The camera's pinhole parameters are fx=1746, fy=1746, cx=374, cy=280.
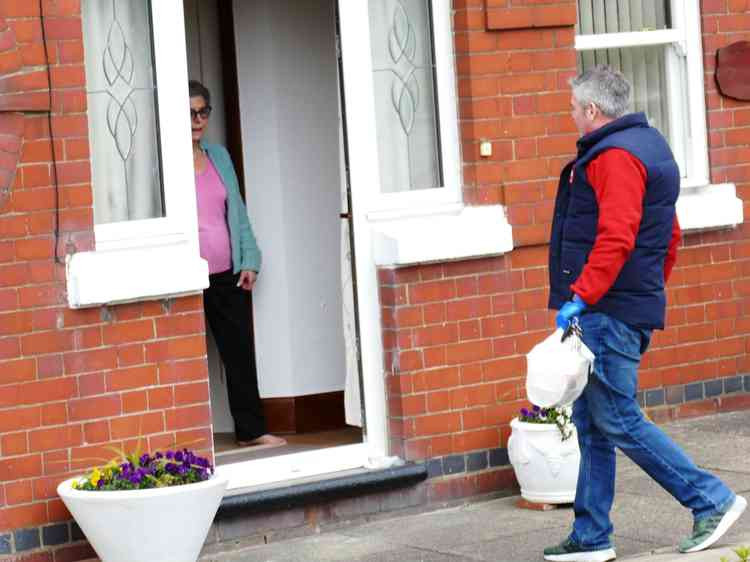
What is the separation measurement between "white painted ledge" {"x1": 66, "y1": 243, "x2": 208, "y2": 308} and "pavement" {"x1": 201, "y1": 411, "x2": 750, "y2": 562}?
1189mm

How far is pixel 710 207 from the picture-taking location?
31.0ft

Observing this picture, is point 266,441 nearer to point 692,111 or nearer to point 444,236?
point 444,236

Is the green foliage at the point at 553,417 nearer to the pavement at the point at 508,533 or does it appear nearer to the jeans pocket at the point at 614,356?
the pavement at the point at 508,533

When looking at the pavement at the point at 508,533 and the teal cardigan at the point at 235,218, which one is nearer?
the pavement at the point at 508,533

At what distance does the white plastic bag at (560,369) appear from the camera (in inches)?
258

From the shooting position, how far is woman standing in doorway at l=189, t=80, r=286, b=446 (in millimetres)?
8781

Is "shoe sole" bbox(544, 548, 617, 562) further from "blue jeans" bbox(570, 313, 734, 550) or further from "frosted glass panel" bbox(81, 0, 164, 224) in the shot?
"frosted glass panel" bbox(81, 0, 164, 224)

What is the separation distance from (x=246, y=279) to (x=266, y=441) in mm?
843

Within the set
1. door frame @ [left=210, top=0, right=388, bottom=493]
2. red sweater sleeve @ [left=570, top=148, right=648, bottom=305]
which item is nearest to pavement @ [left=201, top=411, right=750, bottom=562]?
door frame @ [left=210, top=0, right=388, bottom=493]

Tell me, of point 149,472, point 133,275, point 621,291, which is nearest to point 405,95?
point 133,275

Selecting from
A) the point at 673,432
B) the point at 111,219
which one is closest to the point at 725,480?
the point at 673,432

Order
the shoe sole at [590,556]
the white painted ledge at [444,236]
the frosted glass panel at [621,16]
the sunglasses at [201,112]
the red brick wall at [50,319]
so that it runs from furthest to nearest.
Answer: the frosted glass panel at [621,16]
the sunglasses at [201,112]
the white painted ledge at [444,236]
the red brick wall at [50,319]
the shoe sole at [590,556]

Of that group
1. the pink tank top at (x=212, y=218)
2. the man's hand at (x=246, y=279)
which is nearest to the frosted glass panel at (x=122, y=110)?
the pink tank top at (x=212, y=218)

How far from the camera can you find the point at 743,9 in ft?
31.6
